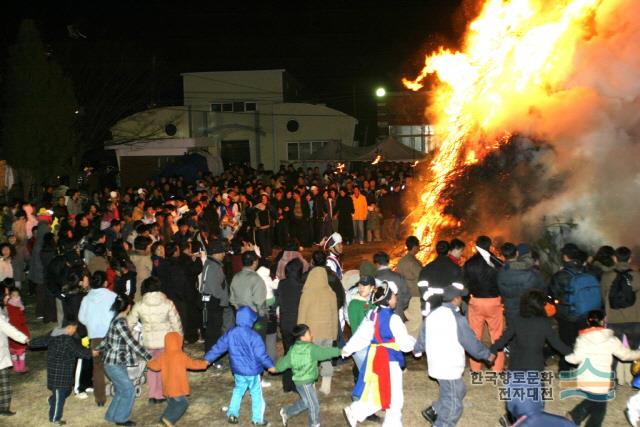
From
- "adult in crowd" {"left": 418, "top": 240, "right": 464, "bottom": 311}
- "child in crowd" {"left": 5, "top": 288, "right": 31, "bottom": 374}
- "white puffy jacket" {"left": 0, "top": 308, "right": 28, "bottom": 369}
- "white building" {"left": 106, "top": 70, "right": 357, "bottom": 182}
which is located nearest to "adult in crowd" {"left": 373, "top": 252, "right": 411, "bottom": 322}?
"adult in crowd" {"left": 418, "top": 240, "right": 464, "bottom": 311}

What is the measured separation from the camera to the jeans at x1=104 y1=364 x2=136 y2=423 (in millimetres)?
7719

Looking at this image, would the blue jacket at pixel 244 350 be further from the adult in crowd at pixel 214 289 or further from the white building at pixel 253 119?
the white building at pixel 253 119

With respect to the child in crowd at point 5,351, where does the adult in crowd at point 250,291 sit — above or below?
above

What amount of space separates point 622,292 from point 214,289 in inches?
219

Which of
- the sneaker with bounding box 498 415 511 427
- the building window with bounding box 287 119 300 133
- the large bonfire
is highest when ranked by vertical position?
A: the building window with bounding box 287 119 300 133

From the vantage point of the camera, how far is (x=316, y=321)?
834 centimetres

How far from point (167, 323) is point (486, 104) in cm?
821

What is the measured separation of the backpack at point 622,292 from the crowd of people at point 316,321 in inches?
0.7

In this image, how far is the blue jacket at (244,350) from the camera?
7418mm

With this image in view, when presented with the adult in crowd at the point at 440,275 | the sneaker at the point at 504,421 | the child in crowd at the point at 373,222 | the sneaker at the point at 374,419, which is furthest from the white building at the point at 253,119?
the sneaker at the point at 504,421

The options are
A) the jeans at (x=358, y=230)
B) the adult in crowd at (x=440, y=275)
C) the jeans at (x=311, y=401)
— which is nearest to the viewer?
the jeans at (x=311, y=401)

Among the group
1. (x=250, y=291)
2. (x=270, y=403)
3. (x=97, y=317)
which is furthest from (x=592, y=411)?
(x=97, y=317)

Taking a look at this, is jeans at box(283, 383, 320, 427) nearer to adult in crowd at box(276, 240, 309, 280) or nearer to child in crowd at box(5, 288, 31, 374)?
adult in crowd at box(276, 240, 309, 280)

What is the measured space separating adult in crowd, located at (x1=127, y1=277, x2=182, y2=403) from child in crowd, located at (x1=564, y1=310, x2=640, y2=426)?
463cm
